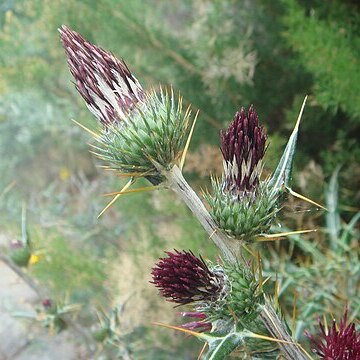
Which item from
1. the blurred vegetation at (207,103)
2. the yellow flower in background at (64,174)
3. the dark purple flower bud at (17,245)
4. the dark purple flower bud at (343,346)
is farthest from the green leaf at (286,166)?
the yellow flower in background at (64,174)

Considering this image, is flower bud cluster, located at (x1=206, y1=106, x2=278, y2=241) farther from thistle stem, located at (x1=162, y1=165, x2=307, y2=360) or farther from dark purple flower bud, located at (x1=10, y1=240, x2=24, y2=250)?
dark purple flower bud, located at (x1=10, y1=240, x2=24, y2=250)

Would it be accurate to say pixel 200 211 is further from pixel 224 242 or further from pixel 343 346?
pixel 343 346

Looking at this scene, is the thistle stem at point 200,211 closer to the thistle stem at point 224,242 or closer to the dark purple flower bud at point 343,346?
the thistle stem at point 224,242

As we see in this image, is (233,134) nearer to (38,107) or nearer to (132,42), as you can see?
(132,42)

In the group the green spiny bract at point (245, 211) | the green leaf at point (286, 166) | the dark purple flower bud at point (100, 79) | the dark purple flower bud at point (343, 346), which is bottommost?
the dark purple flower bud at point (343, 346)

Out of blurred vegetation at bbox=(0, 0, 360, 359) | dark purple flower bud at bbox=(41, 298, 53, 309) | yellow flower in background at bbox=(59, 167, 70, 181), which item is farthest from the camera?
yellow flower in background at bbox=(59, 167, 70, 181)

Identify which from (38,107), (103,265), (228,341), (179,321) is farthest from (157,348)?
(38,107)

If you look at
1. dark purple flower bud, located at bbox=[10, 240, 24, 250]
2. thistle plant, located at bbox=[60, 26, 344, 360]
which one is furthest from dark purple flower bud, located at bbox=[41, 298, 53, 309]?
thistle plant, located at bbox=[60, 26, 344, 360]
